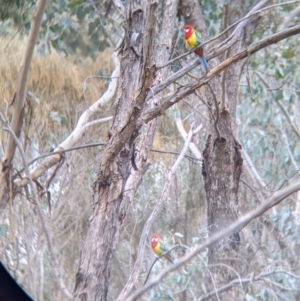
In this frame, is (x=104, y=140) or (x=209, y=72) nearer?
(x=209, y=72)

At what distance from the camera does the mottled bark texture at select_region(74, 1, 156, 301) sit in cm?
291

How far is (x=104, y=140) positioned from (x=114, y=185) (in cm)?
256

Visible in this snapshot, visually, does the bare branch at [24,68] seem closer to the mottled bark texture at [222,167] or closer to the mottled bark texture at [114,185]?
the mottled bark texture at [114,185]

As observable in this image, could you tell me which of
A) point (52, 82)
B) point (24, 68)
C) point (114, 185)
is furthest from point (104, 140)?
point (24, 68)

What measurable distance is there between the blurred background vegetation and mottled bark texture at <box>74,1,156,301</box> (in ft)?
0.90

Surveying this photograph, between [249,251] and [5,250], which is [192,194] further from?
[5,250]

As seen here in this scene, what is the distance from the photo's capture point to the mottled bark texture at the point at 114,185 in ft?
9.53

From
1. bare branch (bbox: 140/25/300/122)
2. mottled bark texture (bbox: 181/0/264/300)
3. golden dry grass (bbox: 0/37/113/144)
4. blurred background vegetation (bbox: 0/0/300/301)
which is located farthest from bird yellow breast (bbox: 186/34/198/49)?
golden dry grass (bbox: 0/37/113/144)

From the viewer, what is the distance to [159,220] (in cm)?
725

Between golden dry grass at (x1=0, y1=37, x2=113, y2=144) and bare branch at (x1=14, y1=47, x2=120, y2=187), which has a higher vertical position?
golden dry grass at (x1=0, y1=37, x2=113, y2=144)

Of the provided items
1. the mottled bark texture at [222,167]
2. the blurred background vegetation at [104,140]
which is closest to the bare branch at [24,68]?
the blurred background vegetation at [104,140]

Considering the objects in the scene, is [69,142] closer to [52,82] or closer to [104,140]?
[104,140]

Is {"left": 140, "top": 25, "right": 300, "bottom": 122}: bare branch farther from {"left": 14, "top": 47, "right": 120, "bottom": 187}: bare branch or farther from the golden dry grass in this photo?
the golden dry grass

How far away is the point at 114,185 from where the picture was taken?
9.93ft
